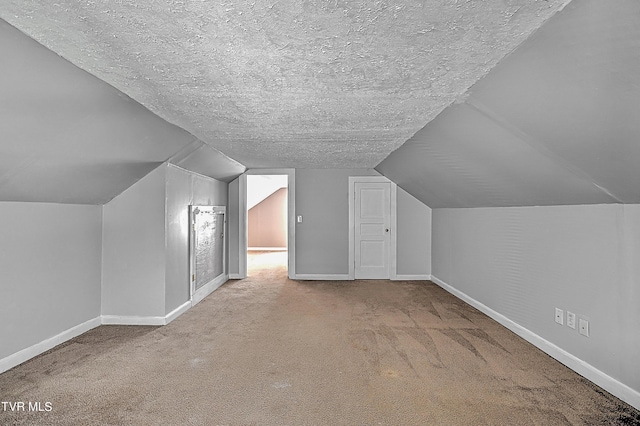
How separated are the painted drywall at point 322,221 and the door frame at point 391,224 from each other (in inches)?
2.7

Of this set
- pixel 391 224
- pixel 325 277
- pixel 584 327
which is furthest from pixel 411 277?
pixel 584 327

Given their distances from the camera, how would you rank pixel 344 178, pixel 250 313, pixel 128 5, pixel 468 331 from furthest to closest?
pixel 344 178, pixel 250 313, pixel 468 331, pixel 128 5

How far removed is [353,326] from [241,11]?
10.3ft

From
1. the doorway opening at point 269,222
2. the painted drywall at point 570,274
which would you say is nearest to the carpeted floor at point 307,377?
the painted drywall at point 570,274

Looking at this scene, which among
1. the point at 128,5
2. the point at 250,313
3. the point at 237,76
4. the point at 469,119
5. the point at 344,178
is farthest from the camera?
the point at 344,178

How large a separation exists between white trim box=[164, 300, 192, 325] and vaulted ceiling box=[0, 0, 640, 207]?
1.44m

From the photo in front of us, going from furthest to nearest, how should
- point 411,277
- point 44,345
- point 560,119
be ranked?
point 411,277 → point 44,345 → point 560,119

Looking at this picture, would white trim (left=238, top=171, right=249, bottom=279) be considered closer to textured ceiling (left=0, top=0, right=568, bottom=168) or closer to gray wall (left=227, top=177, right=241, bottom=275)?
gray wall (left=227, top=177, right=241, bottom=275)

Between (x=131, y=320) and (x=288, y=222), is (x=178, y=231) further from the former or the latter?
(x=288, y=222)

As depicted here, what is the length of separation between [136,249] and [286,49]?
2925 millimetres

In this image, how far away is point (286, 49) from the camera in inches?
66.1

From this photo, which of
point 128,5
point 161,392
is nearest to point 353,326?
point 161,392

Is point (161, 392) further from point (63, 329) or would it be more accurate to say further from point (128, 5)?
point (128, 5)

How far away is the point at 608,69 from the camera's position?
4.59 feet
